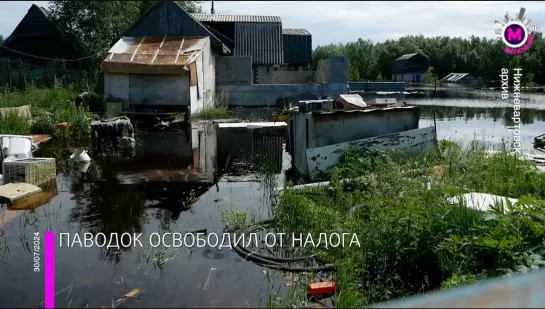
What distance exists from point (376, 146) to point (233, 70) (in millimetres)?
16070

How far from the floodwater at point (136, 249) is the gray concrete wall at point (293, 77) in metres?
20.6

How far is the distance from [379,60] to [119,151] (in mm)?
54556

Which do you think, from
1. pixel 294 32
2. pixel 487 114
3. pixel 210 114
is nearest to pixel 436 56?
pixel 294 32

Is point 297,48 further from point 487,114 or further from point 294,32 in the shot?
point 487,114

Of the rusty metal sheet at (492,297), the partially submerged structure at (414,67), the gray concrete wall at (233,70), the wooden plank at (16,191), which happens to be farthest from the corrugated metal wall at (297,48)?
the rusty metal sheet at (492,297)

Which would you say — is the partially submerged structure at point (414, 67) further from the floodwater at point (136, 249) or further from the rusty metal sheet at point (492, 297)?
the rusty metal sheet at point (492, 297)

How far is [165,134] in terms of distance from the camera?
45.0ft

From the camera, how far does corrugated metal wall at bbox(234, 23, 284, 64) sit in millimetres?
26703

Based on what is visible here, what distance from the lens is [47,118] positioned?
12.0 meters

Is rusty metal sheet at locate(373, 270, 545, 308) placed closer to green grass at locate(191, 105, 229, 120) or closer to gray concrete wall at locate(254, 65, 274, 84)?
green grass at locate(191, 105, 229, 120)

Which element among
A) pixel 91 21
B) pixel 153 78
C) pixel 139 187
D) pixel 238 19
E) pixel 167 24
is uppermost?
pixel 238 19

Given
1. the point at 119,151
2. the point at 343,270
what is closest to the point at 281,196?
the point at 343,270

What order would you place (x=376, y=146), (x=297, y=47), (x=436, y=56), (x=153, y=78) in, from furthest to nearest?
1. (x=436, y=56)
2. (x=297, y=47)
3. (x=153, y=78)
4. (x=376, y=146)

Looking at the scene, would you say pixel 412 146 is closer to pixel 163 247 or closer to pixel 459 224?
pixel 459 224
